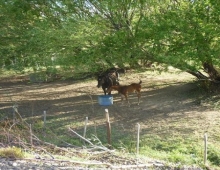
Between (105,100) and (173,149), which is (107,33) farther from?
(173,149)

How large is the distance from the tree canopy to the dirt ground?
1678 millimetres

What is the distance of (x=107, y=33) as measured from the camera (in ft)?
39.1

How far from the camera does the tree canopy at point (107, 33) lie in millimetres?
10477

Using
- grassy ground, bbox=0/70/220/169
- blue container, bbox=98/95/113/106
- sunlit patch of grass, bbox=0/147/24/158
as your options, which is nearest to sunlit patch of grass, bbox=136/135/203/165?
grassy ground, bbox=0/70/220/169

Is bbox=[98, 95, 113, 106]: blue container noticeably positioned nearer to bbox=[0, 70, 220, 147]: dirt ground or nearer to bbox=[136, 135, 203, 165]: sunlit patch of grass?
bbox=[0, 70, 220, 147]: dirt ground

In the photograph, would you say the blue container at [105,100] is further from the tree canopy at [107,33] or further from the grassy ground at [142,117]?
the tree canopy at [107,33]

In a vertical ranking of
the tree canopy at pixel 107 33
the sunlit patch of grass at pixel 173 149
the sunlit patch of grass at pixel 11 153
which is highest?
the tree canopy at pixel 107 33

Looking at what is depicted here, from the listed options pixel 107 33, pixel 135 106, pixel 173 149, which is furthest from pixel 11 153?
pixel 135 106

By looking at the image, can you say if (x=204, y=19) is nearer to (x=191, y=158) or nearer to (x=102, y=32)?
(x=102, y=32)

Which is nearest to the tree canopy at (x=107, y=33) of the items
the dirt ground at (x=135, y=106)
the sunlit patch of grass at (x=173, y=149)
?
the dirt ground at (x=135, y=106)

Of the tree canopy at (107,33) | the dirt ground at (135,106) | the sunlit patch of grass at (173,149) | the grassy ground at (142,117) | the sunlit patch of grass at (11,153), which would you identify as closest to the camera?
the sunlit patch of grass at (11,153)

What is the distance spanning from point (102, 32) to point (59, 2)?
1.87 meters

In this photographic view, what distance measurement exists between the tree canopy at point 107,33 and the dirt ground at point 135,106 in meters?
1.68

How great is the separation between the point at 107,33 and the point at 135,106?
323cm
